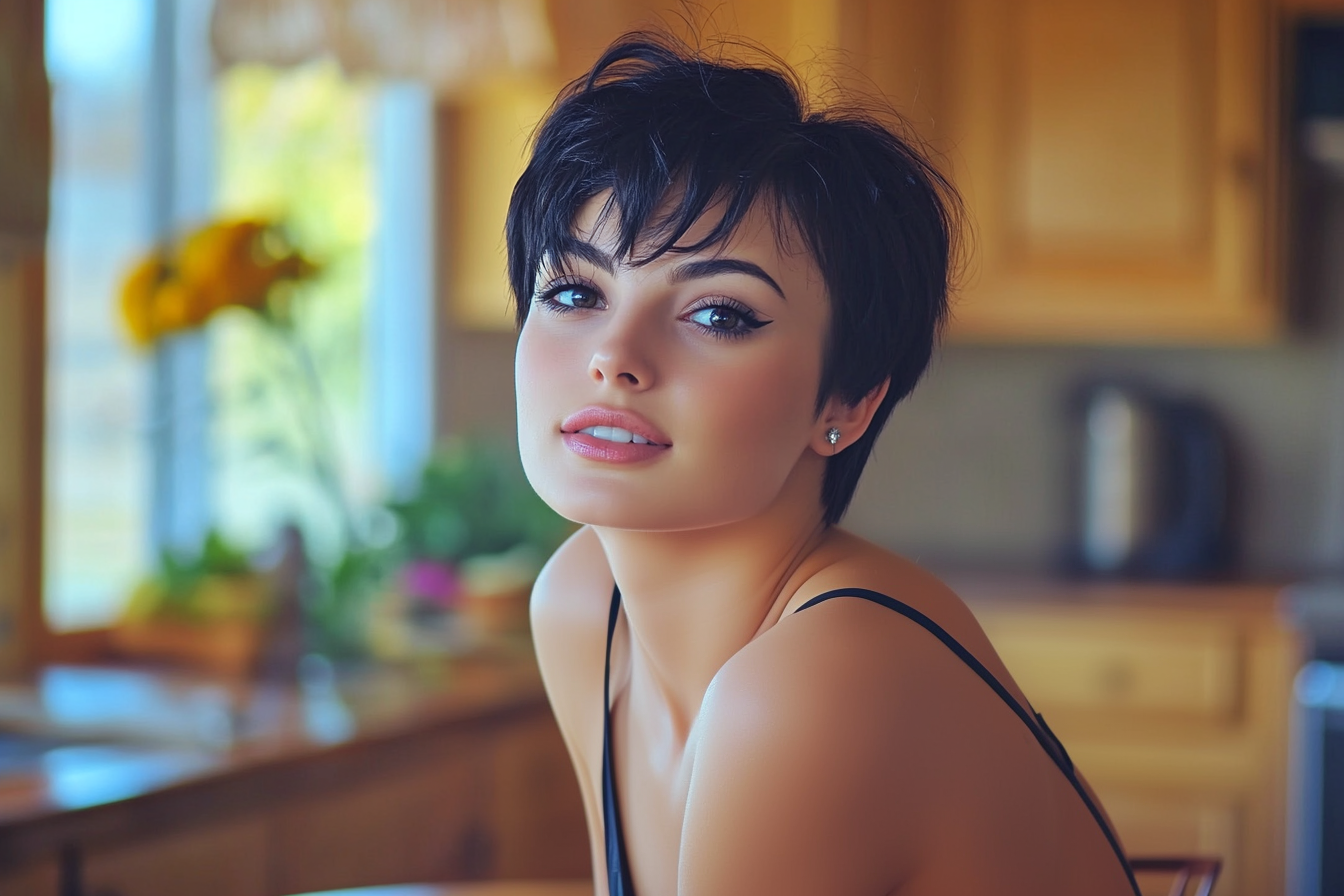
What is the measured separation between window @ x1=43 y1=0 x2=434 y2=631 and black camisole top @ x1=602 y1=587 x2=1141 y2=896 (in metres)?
1.35

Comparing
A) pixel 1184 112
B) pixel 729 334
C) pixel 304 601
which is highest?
pixel 1184 112

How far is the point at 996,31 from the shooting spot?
2.77 m

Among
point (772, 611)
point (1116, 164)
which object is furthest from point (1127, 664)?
point (772, 611)

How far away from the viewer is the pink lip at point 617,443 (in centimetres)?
69

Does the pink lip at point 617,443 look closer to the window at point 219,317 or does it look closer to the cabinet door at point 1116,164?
the window at point 219,317

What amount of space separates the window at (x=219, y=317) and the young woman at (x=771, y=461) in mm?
1484

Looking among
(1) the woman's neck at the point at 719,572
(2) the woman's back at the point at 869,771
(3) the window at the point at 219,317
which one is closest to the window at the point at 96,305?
(3) the window at the point at 219,317

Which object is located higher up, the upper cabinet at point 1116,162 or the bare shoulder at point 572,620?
the upper cabinet at point 1116,162

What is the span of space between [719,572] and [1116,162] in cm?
222

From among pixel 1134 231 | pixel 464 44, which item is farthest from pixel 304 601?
pixel 1134 231

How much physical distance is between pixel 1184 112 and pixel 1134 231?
238mm

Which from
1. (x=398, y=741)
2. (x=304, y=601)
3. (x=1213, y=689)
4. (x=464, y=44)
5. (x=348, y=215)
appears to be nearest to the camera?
(x=398, y=741)

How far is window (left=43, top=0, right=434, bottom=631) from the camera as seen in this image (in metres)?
2.30

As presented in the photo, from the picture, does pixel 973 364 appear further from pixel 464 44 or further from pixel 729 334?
pixel 729 334
